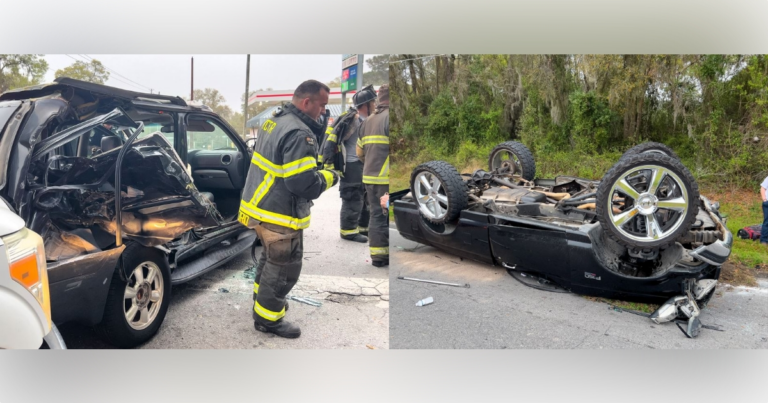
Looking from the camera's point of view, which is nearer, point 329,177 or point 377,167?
point 329,177

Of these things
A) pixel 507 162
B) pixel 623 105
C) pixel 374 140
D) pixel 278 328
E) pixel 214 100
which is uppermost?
pixel 623 105

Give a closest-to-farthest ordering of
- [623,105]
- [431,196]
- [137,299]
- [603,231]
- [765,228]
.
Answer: [137,299]
[603,231]
[431,196]
[623,105]
[765,228]

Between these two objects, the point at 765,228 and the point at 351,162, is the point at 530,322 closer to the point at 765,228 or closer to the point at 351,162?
the point at 351,162

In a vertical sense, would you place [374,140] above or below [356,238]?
above

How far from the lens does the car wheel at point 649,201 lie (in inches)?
105

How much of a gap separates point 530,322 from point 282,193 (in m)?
1.67

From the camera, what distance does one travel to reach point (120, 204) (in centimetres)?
269

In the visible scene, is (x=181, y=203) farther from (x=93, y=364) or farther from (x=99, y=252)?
(x=93, y=364)

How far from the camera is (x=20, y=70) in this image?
279 cm

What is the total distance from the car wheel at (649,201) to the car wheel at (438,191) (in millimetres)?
853

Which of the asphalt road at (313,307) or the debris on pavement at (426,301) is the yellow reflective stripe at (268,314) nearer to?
the asphalt road at (313,307)

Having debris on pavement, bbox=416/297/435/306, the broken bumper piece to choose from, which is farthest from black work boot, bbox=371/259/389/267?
the broken bumper piece

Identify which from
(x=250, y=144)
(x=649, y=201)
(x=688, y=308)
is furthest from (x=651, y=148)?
(x=250, y=144)

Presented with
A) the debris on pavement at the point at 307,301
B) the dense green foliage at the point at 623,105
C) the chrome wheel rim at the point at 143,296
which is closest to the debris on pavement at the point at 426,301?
the debris on pavement at the point at 307,301
